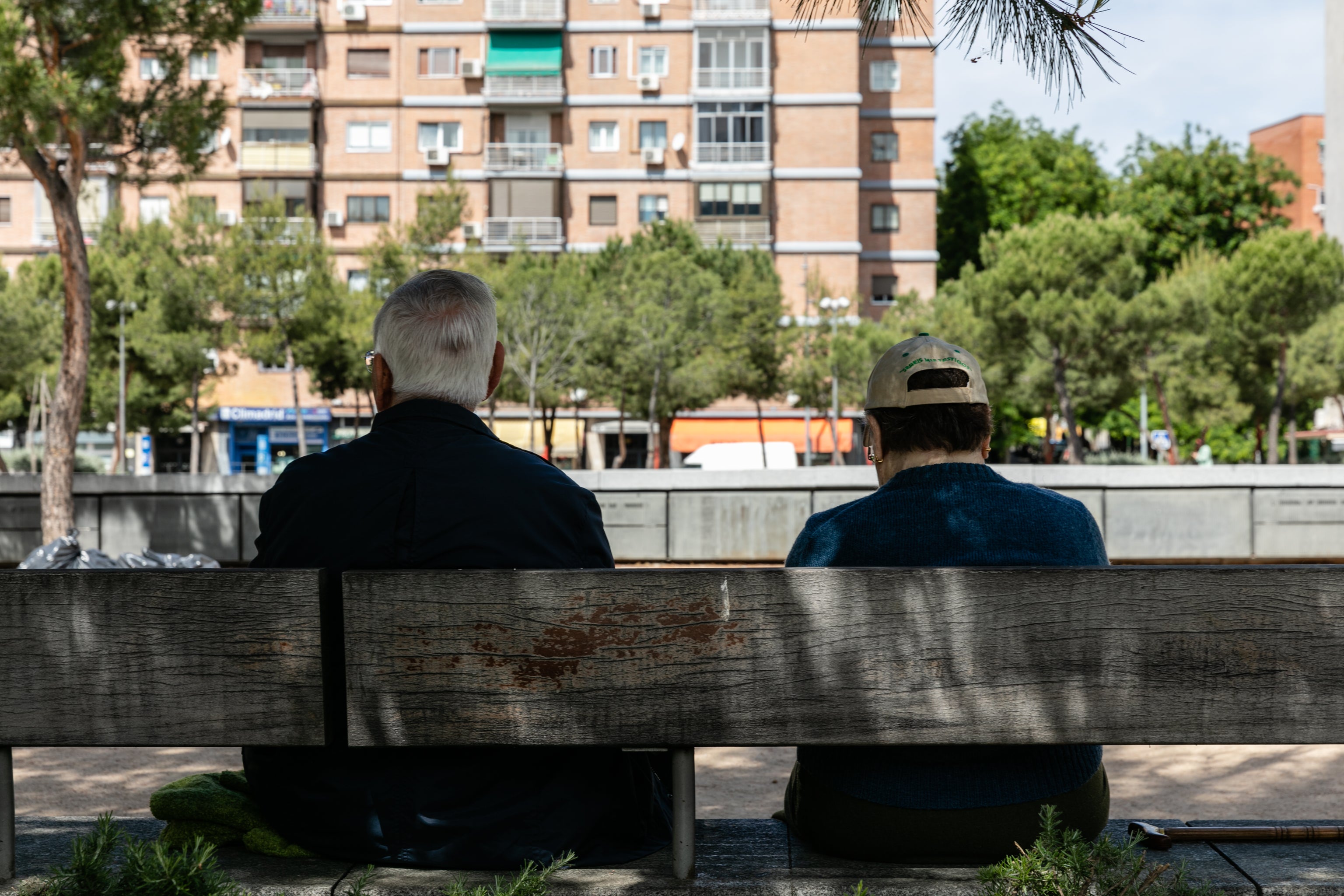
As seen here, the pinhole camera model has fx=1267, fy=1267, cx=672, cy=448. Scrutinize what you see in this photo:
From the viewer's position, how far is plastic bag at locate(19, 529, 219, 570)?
11000 millimetres

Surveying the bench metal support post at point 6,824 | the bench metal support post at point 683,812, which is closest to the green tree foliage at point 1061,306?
the bench metal support post at point 683,812

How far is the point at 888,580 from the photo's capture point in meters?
2.19

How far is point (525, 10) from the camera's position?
48125 millimetres

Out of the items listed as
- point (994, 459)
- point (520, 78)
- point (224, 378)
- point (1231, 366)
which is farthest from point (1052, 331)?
point (224, 378)

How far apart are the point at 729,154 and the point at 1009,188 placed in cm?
1567

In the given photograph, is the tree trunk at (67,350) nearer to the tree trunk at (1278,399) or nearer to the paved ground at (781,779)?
the paved ground at (781,779)

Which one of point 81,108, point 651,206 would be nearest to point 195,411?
point 651,206

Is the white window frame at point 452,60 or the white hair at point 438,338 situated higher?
the white window frame at point 452,60

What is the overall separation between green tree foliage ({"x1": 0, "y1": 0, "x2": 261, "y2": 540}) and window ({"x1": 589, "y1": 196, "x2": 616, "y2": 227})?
34.1 m

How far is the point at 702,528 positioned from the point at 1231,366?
23910mm

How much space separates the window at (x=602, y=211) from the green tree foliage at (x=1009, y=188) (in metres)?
16.0

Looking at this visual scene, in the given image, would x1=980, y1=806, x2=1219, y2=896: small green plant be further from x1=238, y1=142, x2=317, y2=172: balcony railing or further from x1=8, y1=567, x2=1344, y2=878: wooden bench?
x1=238, y1=142, x2=317, y2=172: balcony railing

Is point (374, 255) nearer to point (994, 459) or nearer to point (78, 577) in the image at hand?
point (994, 459)

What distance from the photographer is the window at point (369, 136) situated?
4894 cm
